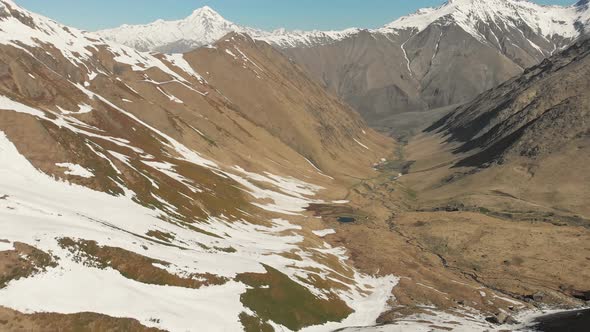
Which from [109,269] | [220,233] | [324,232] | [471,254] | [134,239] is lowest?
[471,254]

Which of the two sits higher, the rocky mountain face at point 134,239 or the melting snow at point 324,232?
the rocky mountain face at point 134,239

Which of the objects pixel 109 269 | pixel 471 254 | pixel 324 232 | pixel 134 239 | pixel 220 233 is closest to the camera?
pixel 109 269

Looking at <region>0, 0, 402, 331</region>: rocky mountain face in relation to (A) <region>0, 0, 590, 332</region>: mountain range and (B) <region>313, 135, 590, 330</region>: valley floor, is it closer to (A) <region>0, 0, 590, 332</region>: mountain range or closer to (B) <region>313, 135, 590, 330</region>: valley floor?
(A) <region>0, 0, 590, 332</region>: mountain range

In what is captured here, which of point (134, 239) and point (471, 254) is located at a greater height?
point (134, 239)

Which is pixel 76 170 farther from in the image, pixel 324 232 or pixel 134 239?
pixel 324 232

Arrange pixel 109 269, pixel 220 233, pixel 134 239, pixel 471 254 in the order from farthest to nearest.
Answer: pixel 471 254
pixel 220 233
pixel 134 239
pixel 109 269

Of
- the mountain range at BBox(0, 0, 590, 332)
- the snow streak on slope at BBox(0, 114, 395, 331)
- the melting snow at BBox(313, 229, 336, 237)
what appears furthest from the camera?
the melting snow at BBox(313, 229, 336, 237)

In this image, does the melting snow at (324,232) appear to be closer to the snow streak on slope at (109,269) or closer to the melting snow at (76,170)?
the snow streak on slope at (109,269)

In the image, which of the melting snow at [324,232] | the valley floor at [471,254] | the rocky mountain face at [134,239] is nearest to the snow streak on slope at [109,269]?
the rocky mountain face at [134,239]

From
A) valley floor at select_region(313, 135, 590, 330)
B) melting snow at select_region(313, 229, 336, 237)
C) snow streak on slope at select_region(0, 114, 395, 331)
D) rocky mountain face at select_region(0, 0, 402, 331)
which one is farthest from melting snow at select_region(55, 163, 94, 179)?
melting snow at select_region(313, 229, 336, 237)

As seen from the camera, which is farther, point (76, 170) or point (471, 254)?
point (471, 254)

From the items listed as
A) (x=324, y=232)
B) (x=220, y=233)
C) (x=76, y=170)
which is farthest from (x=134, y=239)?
(x=324, y=232)
